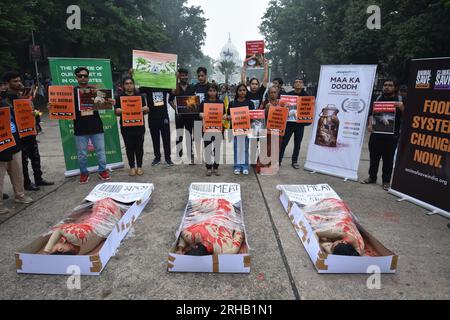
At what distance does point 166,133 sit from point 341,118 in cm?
367

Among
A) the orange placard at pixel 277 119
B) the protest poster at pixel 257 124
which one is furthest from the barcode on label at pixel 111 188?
the orange placard at pixel 277 119

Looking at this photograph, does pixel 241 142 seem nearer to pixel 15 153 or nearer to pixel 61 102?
pixel 61 102

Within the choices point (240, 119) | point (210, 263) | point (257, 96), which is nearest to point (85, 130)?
point (240, 119)

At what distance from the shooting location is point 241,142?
5953mm

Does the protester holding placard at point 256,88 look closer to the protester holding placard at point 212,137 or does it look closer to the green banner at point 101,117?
the protester holding placard at point 212,137

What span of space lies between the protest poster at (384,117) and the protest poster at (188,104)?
3.30m

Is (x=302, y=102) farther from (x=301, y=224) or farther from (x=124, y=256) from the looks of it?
(x=124, y=256)

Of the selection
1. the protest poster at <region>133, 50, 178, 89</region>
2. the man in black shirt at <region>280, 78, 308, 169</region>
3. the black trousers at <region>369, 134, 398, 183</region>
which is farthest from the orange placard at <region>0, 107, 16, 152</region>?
the black trousers at <region>369, 134, 398, 183</region>

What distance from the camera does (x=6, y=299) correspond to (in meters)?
2.48

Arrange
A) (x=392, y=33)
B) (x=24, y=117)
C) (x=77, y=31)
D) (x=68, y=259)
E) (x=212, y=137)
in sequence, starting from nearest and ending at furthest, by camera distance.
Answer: (x=68, y=259)
(x=24, y=117)
(x=212, y=137)
(x=392, y=33)
(x=77, y=31)

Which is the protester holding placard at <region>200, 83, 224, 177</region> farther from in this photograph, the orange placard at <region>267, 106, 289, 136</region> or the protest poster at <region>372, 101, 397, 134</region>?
the protest poster at <region>372, 101, 397, 134</region>

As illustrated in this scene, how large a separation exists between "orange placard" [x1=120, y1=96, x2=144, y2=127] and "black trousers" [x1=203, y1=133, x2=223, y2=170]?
4.44 feet

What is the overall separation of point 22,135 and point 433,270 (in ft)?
19.1
